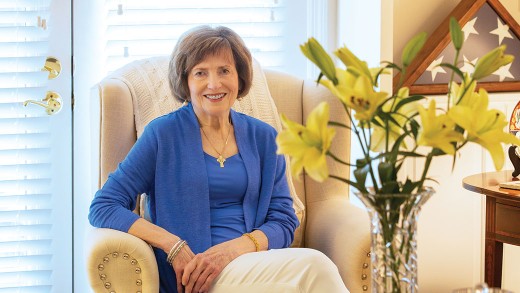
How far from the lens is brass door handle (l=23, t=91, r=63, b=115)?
2.76 m

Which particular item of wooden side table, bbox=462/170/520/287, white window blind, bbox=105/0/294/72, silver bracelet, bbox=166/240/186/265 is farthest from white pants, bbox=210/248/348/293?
white window blind, bbox=105/0/294/72

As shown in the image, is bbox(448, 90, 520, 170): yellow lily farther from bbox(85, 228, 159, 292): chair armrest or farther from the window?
the window

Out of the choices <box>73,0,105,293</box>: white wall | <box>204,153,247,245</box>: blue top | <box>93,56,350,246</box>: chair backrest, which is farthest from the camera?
<box>73,0,105,293</box>: white wall

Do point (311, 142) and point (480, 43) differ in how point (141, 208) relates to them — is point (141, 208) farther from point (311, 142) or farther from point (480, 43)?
point (480, 43)

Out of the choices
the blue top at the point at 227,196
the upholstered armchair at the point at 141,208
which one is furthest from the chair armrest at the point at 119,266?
the blue top at the point at 227,196

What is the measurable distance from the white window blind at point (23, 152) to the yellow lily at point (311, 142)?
183 centimetres

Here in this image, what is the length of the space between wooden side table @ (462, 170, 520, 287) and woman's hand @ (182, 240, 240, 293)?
0.84 m

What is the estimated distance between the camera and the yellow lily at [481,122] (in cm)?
114

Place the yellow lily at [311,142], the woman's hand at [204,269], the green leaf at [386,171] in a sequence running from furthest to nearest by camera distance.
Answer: the woman's hand at [204,269]
the green leaf at [386,171]
the yellow lily at [311,142]

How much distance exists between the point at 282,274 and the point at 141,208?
0.70 meters

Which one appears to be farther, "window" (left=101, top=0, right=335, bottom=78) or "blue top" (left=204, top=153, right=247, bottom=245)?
"window" (left=101, top=0, right=335, bottom=78)

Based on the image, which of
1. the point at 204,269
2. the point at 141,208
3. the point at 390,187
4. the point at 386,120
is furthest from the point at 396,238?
the point at 141,208

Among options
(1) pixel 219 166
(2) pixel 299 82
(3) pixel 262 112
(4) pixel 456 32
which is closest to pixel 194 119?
(1) pixel 219 166

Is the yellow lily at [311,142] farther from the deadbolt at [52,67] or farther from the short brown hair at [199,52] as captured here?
the deadbolt at [52,67]
